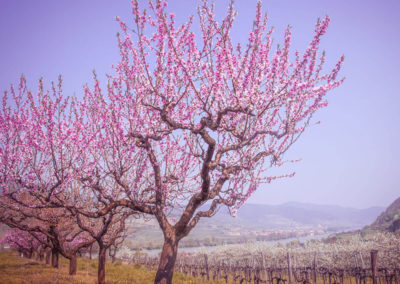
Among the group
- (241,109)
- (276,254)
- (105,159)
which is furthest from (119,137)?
(276,254)

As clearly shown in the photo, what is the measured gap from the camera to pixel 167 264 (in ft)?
24.1

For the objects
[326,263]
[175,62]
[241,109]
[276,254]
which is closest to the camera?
[241,109]

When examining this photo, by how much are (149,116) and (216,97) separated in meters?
2.68

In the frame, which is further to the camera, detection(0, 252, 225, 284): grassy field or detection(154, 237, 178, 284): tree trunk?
detection(0, 252, 225, 284): grassy field

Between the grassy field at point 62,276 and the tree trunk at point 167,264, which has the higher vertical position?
the tree trunk at point 167,264

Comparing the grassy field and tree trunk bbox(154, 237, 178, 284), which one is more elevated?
tree trunk bbox(154, 237, 178, 284)

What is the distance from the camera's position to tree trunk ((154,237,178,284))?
7.23m

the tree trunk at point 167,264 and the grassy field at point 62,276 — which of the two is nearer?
the tree trunk at point 167,264

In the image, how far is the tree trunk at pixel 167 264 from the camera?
723 cm

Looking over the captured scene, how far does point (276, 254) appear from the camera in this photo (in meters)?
45.5

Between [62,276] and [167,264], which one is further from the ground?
[167,264]

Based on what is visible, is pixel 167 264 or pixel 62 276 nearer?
pixel 167 264

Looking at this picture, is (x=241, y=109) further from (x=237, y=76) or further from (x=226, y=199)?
Result: (x=226, y=199)

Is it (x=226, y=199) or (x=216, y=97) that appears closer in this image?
(x=216, y=97)
